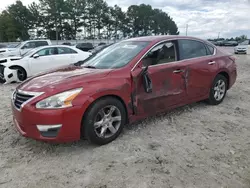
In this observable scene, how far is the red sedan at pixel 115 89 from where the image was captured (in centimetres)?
Answer: 297

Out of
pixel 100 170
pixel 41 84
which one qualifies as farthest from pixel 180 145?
pixel 41 84

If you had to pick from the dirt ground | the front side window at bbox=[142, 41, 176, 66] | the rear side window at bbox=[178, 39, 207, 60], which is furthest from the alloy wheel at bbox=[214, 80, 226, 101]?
the front side window at bbox=[142, 41, 176, 66]

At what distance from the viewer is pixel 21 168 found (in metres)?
2.88

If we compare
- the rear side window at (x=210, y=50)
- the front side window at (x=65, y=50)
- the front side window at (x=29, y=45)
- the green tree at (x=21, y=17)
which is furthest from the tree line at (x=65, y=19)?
the rear side window at (x=210, y=50)

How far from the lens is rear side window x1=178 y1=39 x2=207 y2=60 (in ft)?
14.4

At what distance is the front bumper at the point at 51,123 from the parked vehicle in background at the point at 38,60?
5.54 m

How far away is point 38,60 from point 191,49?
6.47 meters

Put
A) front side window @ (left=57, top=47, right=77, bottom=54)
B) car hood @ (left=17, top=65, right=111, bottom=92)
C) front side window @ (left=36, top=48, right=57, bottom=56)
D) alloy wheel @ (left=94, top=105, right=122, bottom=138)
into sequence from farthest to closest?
1. front side window @ (left=57, top=47, right=77, bottom=54)
2. front side window @ (left=36, top=48, right=57, bottom=56)
3. alloy wheel @ (left=94, top=105, right=122, bottom=138)
4. car hood @ (left=17, top=65, right=111, bottom=92)

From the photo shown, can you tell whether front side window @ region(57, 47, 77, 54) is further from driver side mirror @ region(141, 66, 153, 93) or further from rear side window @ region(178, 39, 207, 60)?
driver side mirror @ region(141, 66, 153, 93)

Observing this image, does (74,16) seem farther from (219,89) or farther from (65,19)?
(219,89)

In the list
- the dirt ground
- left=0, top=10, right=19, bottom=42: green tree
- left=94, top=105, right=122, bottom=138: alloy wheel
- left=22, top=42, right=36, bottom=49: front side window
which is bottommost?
the dirt ground

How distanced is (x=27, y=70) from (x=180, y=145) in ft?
23.9

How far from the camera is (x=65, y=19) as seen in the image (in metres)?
58.9

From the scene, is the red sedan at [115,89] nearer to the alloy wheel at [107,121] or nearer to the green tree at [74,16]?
the alloy wheel at [107,121]
